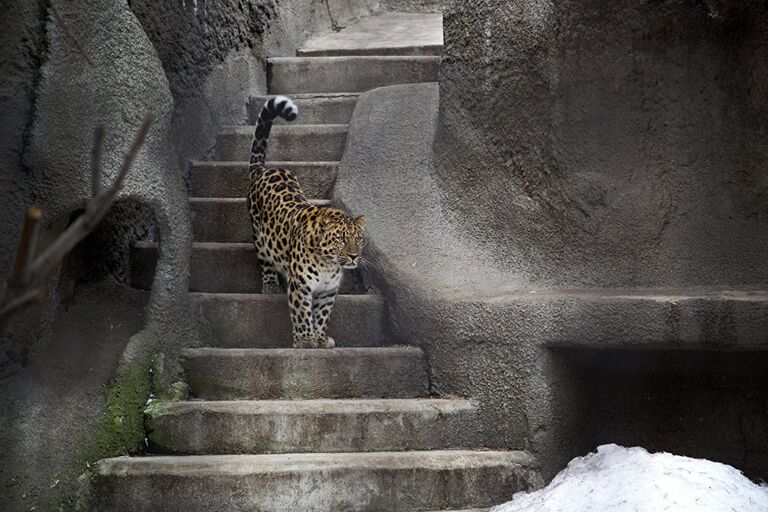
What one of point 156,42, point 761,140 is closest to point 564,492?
point 761,140

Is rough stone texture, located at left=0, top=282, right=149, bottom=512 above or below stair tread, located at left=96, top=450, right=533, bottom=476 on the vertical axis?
above

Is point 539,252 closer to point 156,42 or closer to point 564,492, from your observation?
point 564,492

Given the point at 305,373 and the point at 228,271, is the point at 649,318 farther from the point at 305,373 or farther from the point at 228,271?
the point at 228,271

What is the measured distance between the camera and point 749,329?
4.95 metres

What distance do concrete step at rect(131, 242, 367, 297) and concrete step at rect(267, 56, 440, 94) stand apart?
255 cm

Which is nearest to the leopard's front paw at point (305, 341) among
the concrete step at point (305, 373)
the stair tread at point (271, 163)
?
the concrete step at point (305, 373)

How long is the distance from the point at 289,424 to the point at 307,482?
457 mm

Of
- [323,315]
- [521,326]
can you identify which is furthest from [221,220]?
[521,326]

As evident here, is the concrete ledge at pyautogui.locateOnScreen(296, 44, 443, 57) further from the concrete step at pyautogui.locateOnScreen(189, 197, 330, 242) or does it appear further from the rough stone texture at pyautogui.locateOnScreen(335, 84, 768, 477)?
the rough stone texture at pyautogui.locateOnScreen(335, 84, 768, 477)

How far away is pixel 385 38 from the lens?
33.5ft

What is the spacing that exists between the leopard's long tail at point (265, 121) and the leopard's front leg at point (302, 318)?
3.99 ft

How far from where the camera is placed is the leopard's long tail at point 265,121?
6.84m

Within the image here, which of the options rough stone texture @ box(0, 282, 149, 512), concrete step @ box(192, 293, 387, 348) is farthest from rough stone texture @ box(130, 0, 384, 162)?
rough stone texture @ box(0, 282, 149, 512)

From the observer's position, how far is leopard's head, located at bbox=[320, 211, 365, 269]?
590 centimetres
